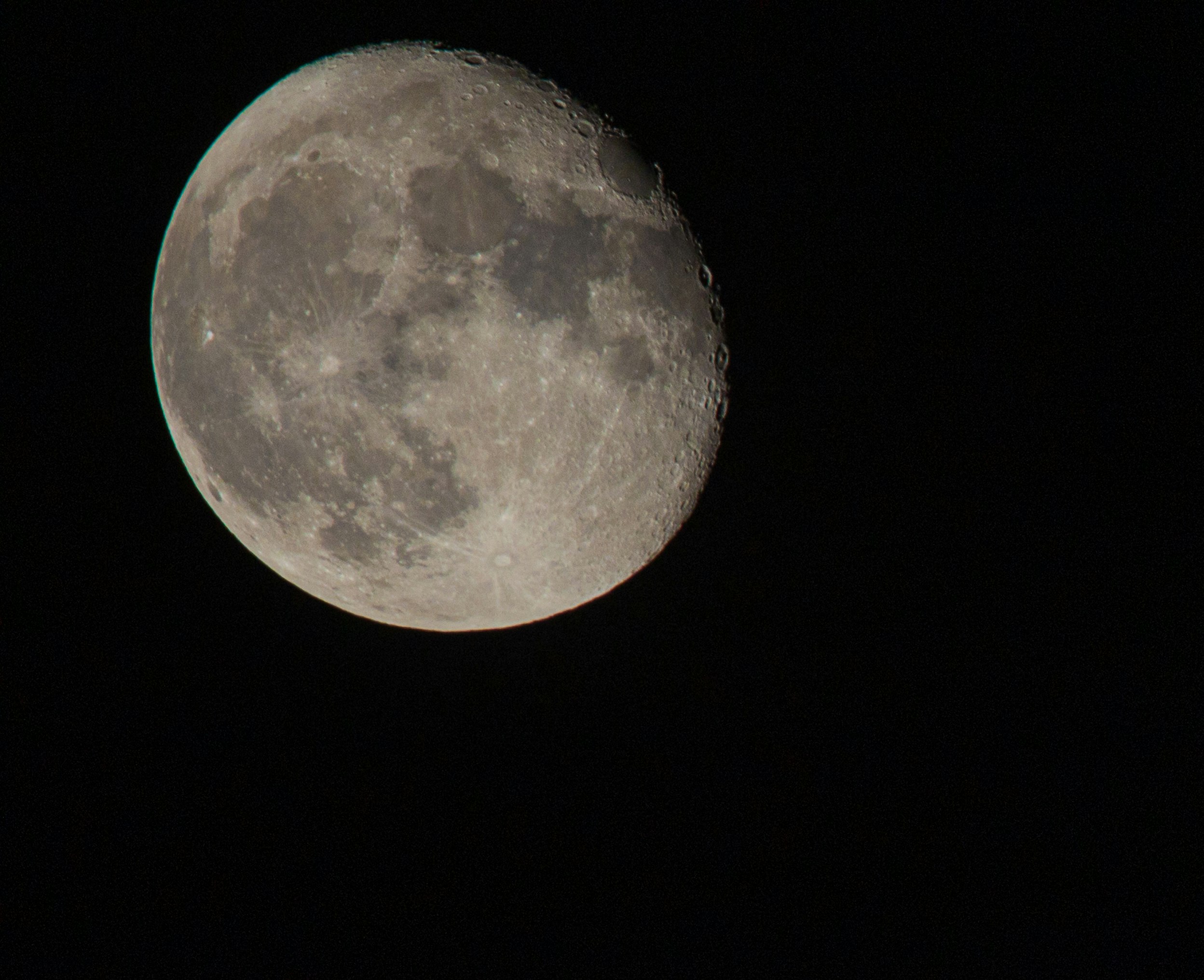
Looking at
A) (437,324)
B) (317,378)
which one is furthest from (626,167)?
(317,378)

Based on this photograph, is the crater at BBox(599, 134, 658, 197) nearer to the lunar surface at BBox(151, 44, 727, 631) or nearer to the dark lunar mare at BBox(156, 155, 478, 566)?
the lunar surface at BBox(151, 44, 727, 631)

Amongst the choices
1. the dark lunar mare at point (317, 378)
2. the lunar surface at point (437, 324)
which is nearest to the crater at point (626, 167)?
the lunar surface at point (437, 324)

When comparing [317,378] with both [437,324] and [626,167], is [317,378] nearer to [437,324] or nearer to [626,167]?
[437,324]

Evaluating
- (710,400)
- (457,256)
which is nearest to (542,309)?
(457,256)

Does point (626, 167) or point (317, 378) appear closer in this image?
point (317, 378)

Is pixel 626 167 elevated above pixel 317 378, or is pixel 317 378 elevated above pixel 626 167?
pixel 626 167

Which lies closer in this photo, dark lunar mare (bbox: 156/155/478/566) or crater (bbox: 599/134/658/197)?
dark lunar mare (bbox: 156/155/478/566)

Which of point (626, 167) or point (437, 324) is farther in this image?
point (626, 167)

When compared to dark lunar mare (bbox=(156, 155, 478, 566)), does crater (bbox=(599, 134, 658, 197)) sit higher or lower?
higher

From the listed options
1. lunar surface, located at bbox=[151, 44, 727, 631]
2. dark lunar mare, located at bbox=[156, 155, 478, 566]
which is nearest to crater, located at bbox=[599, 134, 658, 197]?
lunar surface, located at bbox=[151, 44, 727, 631]

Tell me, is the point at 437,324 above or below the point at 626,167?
below
